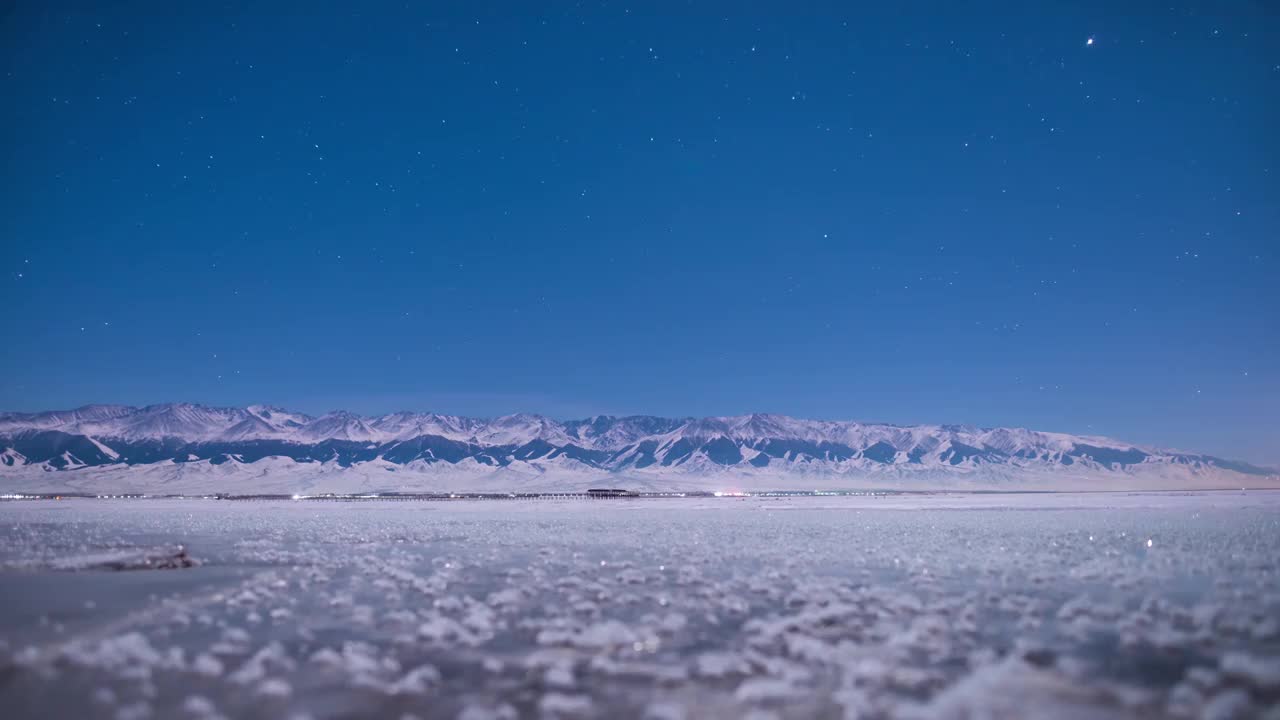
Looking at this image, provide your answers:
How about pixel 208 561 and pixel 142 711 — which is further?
pixel 208 561

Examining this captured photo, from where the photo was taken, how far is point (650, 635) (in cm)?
846

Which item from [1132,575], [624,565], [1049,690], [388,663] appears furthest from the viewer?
[624,565]

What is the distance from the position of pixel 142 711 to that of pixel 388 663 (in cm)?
209

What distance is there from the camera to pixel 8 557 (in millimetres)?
17469

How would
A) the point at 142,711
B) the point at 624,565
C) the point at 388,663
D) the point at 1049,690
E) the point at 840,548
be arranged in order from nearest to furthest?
the point at 142,711 → the point at 1049,690 → the point at 388,663 → the point at 624,565 → the point at 840,548

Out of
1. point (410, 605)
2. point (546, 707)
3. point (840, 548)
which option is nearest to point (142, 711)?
point (546, 707)

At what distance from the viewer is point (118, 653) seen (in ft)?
24.5

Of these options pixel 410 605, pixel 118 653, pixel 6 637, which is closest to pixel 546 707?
pixel 118 653

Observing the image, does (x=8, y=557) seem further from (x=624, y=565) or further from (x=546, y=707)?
(x=546, y=707)

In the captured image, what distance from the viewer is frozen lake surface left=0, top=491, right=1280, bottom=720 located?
19.6 ft

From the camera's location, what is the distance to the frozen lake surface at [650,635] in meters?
5.97

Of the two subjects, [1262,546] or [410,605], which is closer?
[410,605]

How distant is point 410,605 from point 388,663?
361 cm

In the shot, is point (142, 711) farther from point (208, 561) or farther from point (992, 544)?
point (992, 544)
